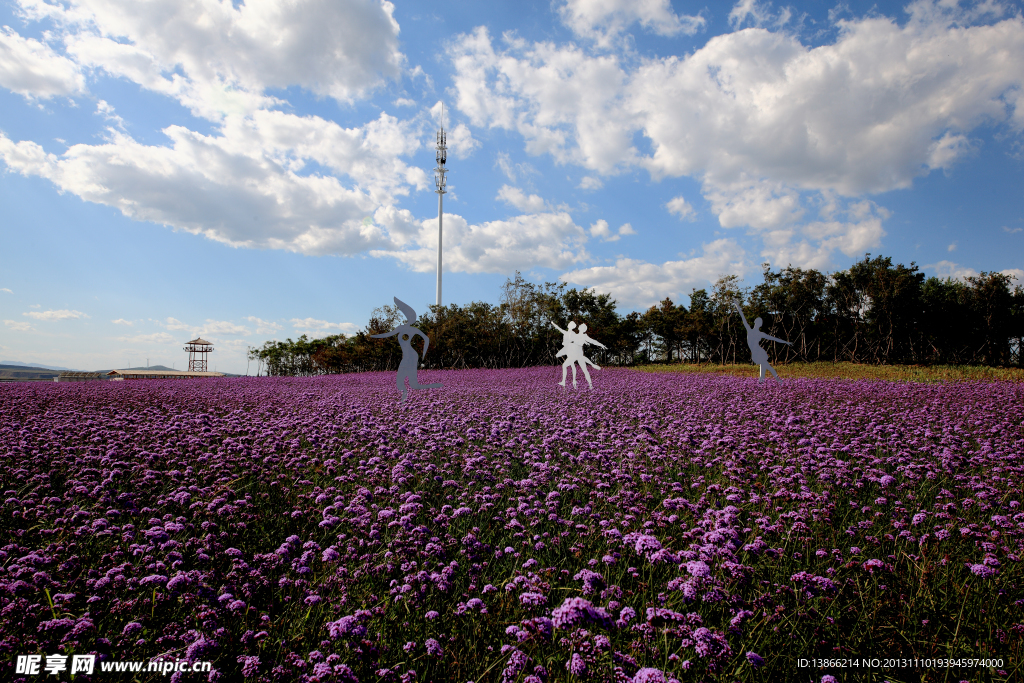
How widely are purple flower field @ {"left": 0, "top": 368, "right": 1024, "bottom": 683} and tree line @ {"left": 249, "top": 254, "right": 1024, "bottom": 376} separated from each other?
3403cm

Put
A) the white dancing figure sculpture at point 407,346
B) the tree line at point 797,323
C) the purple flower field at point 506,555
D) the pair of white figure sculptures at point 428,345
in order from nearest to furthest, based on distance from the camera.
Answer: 1. the purple flower field at point 506,555
2. the white dancing figure sculpture at point 407,346
3. the pair of white figure sculptures at point 428,345
4. the tree line at point 797,323

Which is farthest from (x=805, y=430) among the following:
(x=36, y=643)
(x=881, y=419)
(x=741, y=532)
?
(x=36, y=643)

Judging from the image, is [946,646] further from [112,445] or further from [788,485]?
[112,445]

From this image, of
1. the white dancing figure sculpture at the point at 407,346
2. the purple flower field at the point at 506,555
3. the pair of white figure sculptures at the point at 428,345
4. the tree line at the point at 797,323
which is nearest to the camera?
the purple flower field at the point at 506,555

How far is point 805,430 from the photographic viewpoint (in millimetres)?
6902

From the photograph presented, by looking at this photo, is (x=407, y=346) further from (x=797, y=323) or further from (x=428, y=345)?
(x=797, y=323)

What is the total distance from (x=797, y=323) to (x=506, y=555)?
1980 inches

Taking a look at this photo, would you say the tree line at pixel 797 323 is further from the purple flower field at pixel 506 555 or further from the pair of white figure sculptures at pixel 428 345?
the purple flower field at pixel 506 555

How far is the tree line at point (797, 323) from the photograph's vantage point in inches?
1558

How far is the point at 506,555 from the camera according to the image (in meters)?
3.44

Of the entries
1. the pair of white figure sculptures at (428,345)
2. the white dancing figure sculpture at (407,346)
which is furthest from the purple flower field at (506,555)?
the pair of white figure sculptures at (428,345)

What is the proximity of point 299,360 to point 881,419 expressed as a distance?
8352 cm

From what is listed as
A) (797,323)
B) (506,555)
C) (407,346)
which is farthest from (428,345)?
(797,323)

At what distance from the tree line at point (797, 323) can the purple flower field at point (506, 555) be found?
3403 cm
